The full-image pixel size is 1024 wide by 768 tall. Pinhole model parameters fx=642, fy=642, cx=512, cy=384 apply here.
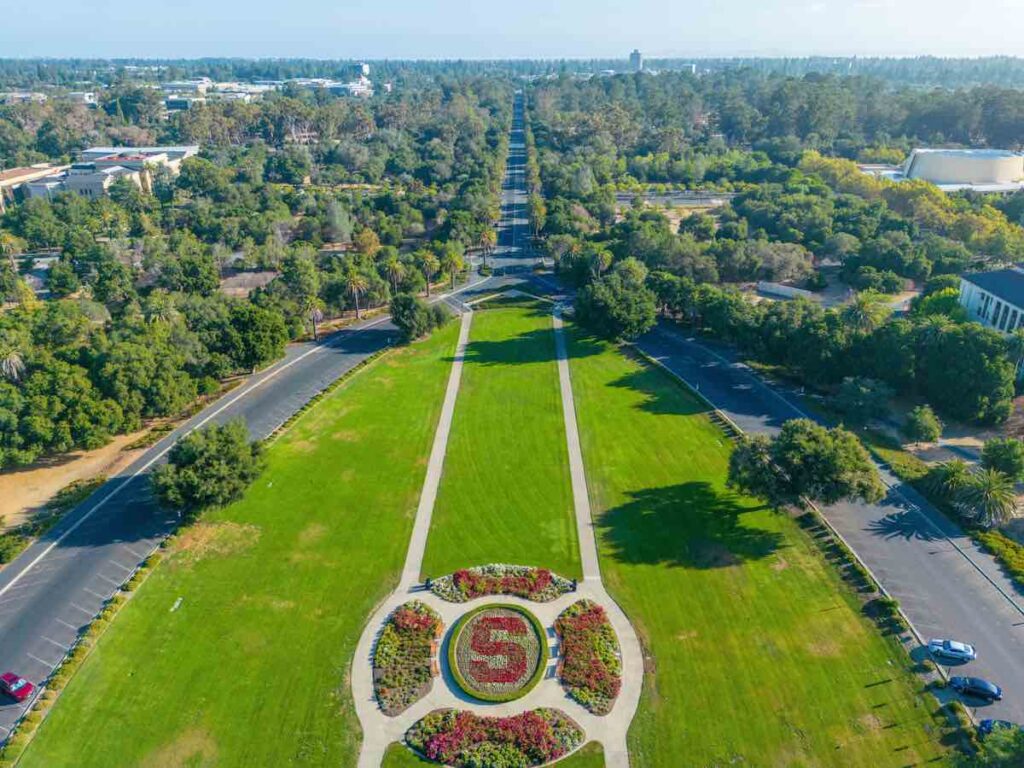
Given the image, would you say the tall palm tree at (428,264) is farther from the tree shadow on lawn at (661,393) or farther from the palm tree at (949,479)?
the palm tree at (949,479)

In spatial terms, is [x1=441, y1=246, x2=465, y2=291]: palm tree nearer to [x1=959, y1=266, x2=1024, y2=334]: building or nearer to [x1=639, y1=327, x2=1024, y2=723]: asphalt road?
[x1=639, y1=327, x2=1024, y2=723]: asphalt road

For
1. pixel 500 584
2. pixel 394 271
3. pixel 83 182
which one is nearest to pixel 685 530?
pixel 500 584

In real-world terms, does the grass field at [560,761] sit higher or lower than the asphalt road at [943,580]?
lower

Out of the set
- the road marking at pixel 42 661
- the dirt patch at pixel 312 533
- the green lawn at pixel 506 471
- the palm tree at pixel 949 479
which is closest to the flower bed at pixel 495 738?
the green lawn at pixel 506 471

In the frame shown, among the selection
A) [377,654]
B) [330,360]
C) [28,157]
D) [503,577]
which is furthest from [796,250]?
[28,157]

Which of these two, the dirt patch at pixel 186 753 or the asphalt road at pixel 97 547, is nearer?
the dirt patch at pixel 186 753

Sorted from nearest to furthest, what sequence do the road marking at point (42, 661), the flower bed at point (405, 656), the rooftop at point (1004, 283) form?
the flower bed at point (405, 656), the road marking at point (42, 661), the rooftop at point (1004, 283)

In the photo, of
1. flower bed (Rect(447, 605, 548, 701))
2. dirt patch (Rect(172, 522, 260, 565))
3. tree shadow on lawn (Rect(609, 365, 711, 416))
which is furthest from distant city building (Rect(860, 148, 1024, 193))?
dirt patch (Rect(172, 522, 260, 565))

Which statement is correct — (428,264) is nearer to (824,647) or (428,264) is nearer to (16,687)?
(16,687)
